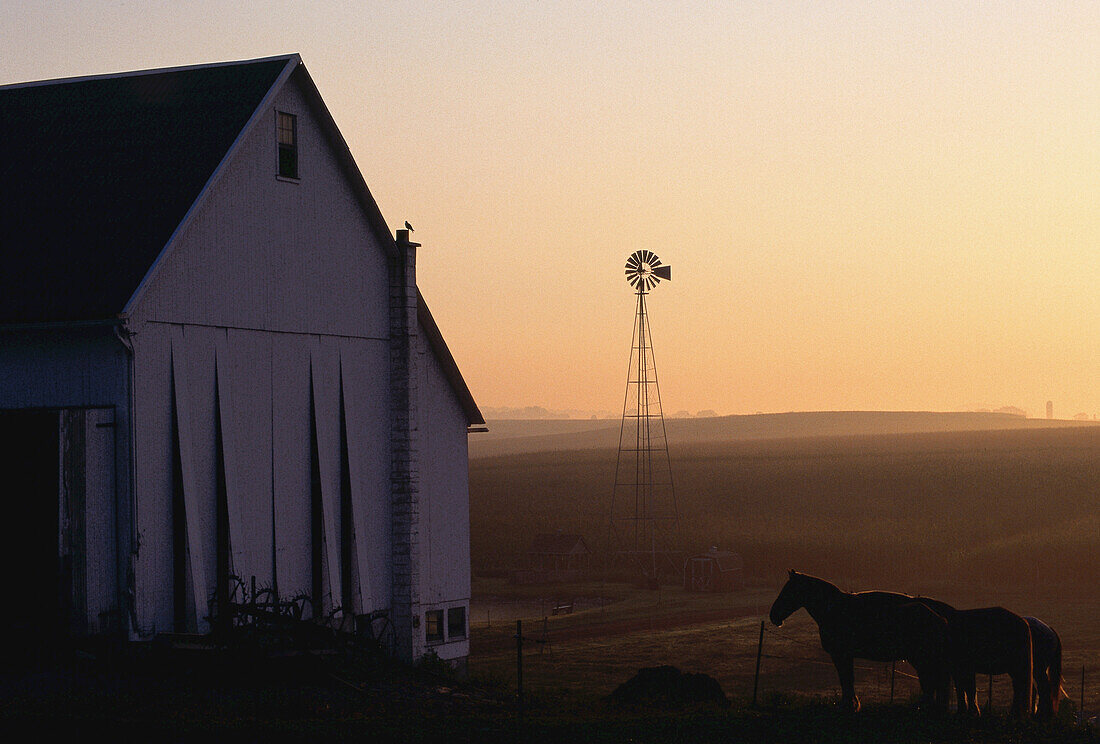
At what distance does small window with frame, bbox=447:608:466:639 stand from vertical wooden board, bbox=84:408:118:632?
34.7 ft

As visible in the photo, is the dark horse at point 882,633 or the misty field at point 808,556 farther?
the misty field at point 808,556

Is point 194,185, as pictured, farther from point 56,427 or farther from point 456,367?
point 456,367

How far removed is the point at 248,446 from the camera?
97.8 feet

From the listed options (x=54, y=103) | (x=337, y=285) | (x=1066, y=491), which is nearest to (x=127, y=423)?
(x=337, y=285)

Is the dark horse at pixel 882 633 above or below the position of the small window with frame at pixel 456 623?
above

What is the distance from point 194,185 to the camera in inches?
1161

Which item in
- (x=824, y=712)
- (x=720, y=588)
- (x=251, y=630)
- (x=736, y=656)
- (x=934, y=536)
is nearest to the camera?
(x=824, y=712)

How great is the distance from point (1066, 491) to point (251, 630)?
428ft

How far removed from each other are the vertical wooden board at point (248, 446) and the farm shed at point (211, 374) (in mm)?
54

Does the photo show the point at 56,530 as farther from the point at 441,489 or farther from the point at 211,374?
the point at 441,489

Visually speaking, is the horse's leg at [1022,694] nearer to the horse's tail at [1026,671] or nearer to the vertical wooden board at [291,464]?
the horse's tail at [1026,671]

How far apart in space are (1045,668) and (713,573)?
216 ft

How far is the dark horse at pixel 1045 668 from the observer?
2488 centimetres

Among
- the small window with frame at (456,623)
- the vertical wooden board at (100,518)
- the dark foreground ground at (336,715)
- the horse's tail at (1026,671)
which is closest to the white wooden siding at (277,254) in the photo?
the vertical wooden board at (100,518)
